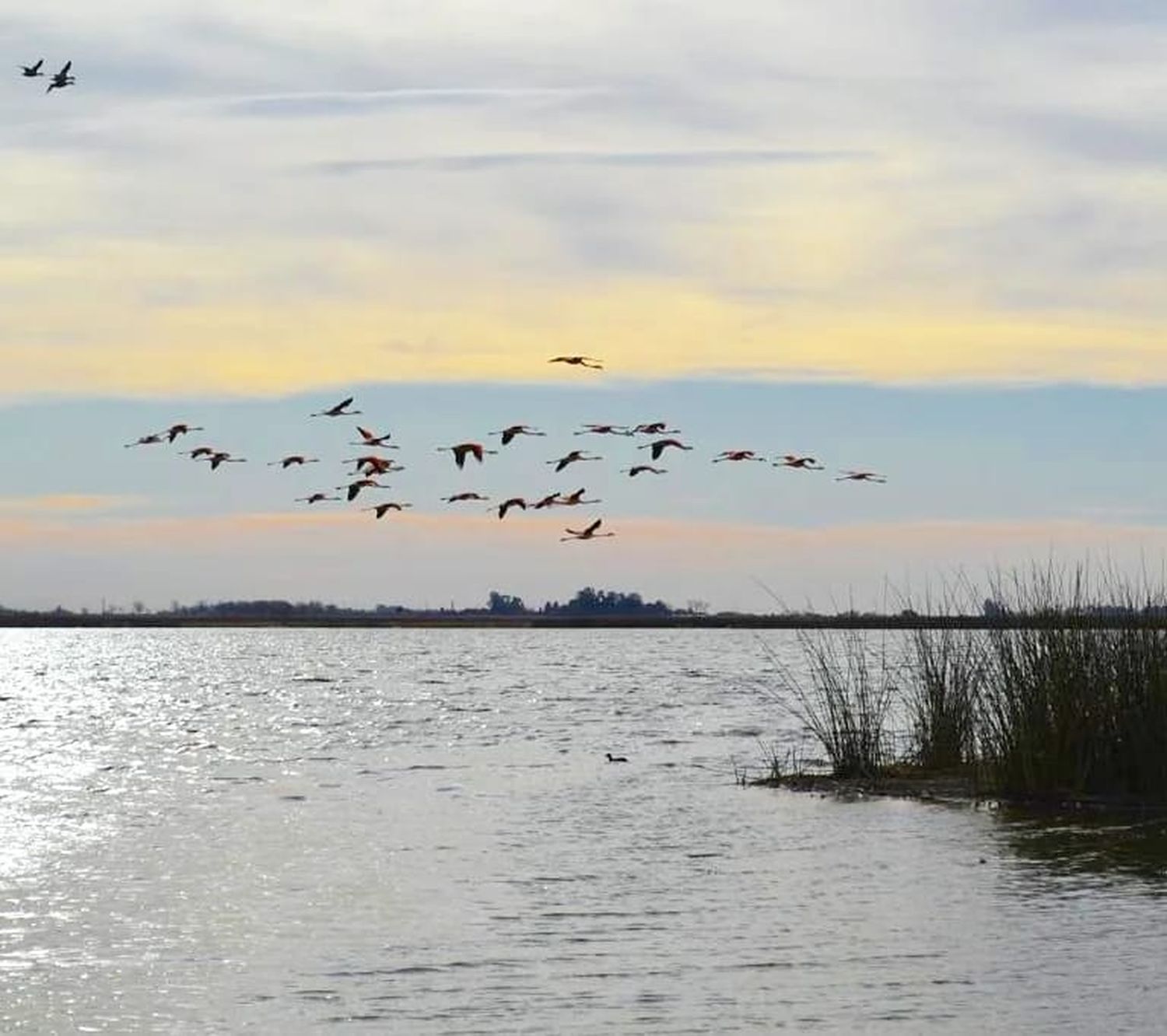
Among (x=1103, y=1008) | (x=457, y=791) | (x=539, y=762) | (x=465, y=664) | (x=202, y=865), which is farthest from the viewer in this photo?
(x=465, y=664)

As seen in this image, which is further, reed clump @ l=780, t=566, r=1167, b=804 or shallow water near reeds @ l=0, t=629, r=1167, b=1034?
reed clump @ l=780, t=566, r=1167, b=804

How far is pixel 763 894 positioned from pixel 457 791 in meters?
12.5

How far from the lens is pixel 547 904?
61.5ft

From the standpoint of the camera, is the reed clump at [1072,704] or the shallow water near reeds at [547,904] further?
the reed clump at [1072,704]

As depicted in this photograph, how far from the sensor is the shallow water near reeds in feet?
46.3

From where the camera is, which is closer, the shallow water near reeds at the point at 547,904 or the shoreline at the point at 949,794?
the shallow water near reeds at the point at 547,904

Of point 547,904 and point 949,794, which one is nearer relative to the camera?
point 547,904

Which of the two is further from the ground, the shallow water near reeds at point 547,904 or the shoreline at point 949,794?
the shoreline at point 949,794

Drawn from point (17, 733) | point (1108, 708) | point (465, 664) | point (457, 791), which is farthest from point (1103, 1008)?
point (465, 664)

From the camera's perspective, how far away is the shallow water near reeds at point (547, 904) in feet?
46.3

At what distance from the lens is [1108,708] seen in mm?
22844

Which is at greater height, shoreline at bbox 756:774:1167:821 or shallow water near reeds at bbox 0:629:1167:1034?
shoreline at bbox 756:774:1167:821

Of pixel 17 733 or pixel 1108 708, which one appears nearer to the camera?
pixel 1108 708

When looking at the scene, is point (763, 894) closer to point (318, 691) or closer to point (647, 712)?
point (647, 712)
